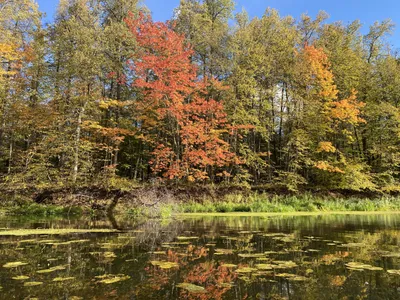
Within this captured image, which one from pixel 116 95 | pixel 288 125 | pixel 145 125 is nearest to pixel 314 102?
pixel 288 125

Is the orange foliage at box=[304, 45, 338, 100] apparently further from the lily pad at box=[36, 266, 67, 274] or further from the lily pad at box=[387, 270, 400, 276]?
the lily pad at box=[36, 266, 67, 274]

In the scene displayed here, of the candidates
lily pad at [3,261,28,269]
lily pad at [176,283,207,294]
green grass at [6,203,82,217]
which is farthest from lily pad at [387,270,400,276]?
green grass at [6,203,82,217]

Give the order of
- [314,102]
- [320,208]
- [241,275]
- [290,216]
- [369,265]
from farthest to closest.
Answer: [314,102] → [320,208] → [290,216] → [369,265] → [241,275]

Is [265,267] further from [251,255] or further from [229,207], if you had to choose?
[229,207]

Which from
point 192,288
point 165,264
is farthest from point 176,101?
point 192,288

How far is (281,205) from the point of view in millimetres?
15258

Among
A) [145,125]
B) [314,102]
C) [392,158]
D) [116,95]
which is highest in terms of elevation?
[116,95]

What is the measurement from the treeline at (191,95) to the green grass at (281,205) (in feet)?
7.78

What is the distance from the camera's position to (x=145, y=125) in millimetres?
20250

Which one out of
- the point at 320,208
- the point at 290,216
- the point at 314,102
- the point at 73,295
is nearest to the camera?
the point at 73,295

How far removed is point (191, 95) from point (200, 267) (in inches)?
643

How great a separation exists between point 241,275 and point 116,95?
21.2 meters

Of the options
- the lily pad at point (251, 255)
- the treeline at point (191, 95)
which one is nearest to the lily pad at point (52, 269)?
the lily pad at point (251, 255)

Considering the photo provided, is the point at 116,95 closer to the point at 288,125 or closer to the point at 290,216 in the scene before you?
the point at 288,125
